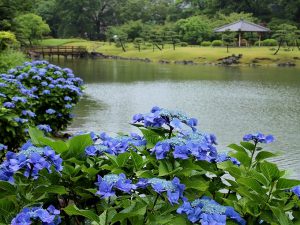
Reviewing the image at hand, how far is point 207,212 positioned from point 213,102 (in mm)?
12385

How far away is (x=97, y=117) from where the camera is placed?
10734mm

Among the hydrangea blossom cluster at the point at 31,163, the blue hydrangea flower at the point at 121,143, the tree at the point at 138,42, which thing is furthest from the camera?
the tree at the point at 138,42

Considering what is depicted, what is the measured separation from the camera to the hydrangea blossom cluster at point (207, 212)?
60.7 inches

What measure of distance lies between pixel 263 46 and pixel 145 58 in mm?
9328

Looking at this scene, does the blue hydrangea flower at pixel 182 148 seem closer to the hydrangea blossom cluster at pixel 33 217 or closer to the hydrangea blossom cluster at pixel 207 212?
the hydrangea blossom cluster at pixel 207 212

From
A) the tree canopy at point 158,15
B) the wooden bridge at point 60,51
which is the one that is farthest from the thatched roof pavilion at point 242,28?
the wooden bridge at point 60,51

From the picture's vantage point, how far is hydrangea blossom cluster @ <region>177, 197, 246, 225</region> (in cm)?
154

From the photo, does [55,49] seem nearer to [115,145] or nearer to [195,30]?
[195,30]

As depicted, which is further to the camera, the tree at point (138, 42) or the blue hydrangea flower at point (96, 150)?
the tree at point (138, 42)

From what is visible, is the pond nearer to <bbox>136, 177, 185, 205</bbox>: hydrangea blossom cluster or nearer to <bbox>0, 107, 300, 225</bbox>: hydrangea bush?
<bbox>0, 107, 300, 225</bbox>: hydrangea bush

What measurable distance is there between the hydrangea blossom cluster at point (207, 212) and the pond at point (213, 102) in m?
5.15

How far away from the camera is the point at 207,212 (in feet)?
5.18

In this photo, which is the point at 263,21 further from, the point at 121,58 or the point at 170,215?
the point at 170,215

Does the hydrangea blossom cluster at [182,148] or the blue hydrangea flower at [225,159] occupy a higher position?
the hydrangea blossom cluster at [182,148]
